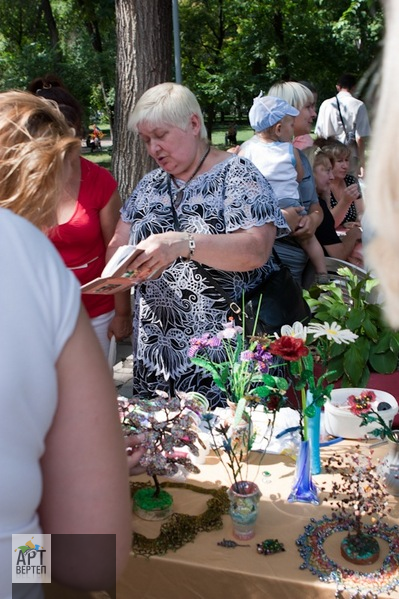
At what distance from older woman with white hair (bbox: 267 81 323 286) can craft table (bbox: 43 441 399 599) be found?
1999 mm

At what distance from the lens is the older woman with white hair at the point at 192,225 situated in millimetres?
2339

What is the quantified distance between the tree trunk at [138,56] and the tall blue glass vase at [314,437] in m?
3.42

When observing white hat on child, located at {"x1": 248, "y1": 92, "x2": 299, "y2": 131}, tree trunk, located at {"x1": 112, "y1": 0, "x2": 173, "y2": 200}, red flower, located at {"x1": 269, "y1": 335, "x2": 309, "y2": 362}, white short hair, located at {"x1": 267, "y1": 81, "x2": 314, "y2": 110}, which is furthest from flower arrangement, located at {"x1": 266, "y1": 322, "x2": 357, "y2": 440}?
tree trunk, located at {"x1": 112, "y1": 0, "x2": 173, "y2": 200}

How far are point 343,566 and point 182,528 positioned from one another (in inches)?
16.1

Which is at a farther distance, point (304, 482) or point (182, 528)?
point (304, 482)

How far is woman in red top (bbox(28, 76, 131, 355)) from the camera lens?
8.84ft

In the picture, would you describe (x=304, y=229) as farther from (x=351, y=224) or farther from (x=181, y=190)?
(x=181, y=190)

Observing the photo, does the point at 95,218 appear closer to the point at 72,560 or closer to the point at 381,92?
the point at 72,560

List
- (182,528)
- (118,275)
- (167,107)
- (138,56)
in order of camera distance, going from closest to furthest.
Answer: (182,528) < (118,275) < (167,107) < (138,56)

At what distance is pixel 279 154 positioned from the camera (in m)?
3.59

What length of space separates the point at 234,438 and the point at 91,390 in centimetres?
107

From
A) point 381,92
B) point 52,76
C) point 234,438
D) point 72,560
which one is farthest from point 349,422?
point 52,76

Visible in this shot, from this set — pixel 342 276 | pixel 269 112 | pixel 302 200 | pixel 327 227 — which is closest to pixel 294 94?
pixel 269 112

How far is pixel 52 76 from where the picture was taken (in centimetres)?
320
